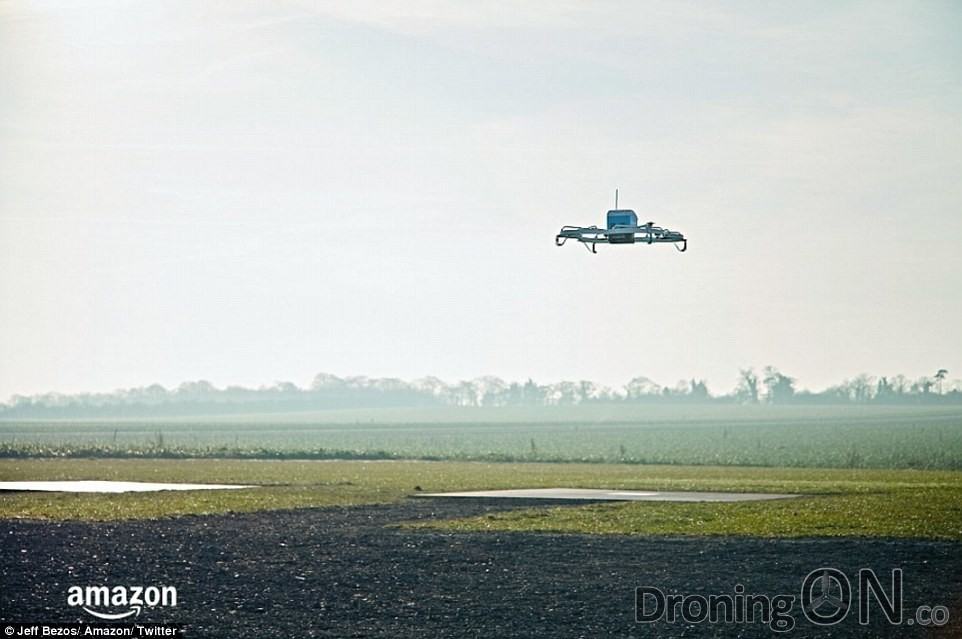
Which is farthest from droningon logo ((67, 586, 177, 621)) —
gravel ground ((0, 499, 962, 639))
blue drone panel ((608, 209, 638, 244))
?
blue drone panel ((608, 209, 638, 244))

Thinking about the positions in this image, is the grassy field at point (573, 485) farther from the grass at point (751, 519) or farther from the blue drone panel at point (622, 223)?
the blue drone panel at point (622, 223)

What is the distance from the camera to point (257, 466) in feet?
197

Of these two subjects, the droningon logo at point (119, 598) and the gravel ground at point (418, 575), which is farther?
the droningon logo at point (119, 598)

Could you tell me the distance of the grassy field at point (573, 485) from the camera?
29375 millimetres

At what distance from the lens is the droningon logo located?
20188 millimetres

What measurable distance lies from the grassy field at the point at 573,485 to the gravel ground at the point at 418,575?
2.27 metres

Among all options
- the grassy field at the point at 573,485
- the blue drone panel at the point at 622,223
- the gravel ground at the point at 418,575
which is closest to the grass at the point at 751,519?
the grassy field at the point at 573,485

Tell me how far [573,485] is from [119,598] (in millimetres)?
24195

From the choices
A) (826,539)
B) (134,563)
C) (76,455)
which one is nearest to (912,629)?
(826,539)

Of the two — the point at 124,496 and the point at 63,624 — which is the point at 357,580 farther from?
the point at 124,496

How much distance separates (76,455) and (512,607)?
2130 inches

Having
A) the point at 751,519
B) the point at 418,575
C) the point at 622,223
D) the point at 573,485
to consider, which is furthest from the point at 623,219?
the point at 573,485

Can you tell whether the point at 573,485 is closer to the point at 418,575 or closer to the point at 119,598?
the point at 418,575

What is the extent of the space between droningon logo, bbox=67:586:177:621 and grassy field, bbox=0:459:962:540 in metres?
9.24
